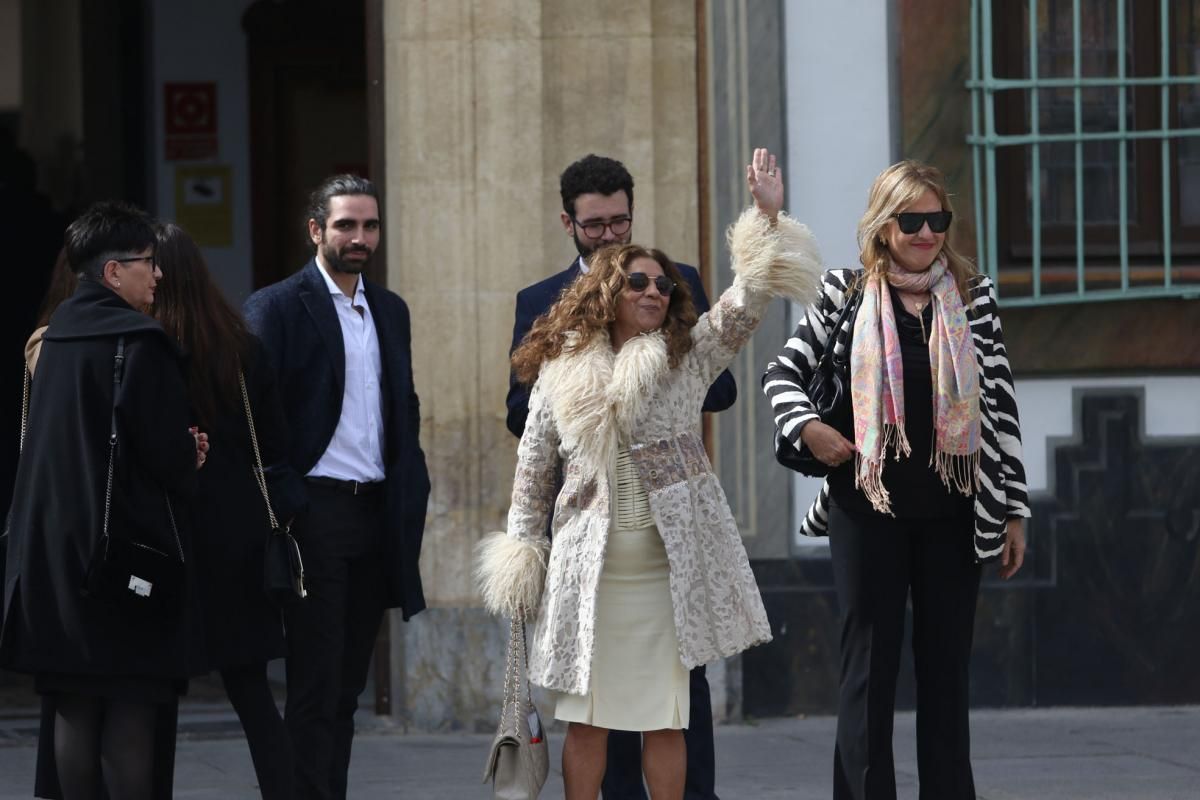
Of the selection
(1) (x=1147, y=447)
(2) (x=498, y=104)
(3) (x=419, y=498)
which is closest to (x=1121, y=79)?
(1) (x=1147, y=447)

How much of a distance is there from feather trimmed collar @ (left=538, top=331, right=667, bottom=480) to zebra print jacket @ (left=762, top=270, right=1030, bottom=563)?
390mm

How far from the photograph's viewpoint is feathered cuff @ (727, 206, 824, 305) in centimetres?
537

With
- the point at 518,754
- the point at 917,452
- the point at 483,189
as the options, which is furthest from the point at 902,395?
the point at 483,189

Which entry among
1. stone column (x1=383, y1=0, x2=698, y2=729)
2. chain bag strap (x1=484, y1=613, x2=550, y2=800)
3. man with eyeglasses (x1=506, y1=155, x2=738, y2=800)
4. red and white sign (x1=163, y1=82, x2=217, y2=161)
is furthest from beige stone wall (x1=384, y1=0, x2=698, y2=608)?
red and white sign (x1=163, y1=82, x2=217, y2=161)

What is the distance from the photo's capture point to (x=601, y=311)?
544 centimetres

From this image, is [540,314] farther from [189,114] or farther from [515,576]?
[189,114]

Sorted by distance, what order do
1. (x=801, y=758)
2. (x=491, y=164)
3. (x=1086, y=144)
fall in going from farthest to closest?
(x=1086, y=144) < (x=491, y=164) < (x=801, y=758)

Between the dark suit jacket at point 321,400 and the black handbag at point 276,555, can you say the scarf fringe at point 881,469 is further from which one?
the black handbag at point 276,555

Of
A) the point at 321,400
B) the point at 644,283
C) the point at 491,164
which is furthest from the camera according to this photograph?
the point at 491,164

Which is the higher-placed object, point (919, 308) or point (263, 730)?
point (919, 308)

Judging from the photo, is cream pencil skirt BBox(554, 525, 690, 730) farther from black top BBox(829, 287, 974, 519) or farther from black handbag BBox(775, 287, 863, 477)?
black top BBox(829, 287, 974, 519)

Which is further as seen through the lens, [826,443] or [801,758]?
[801,758]

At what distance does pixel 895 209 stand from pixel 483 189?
2.82 m

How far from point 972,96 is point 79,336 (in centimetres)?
418
